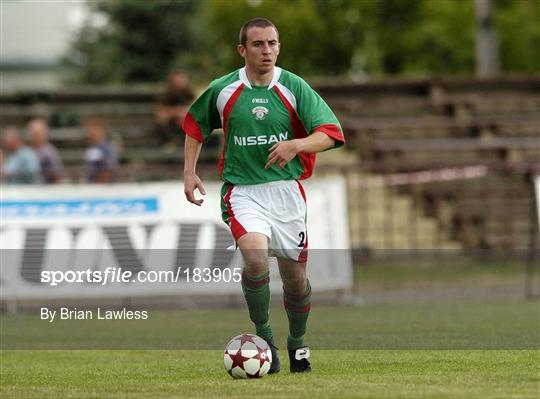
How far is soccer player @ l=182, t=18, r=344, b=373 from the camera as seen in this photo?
9.92m

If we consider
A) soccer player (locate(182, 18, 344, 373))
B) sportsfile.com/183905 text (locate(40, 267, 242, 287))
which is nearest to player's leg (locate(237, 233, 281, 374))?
soccer player (locate(182, 18, 344, 373))

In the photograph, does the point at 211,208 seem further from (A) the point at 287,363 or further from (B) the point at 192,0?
(B) the point at 192,0

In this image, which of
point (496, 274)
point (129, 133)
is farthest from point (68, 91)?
point (496, 274)

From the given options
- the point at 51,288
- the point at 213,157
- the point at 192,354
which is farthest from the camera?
the point at 213,157

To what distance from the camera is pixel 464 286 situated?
21.2m

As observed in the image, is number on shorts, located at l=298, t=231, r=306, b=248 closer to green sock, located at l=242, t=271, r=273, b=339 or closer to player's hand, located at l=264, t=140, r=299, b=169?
green sock, located at l=242, t=271, r=273, b=339

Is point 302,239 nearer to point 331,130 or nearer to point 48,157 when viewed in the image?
point 331,130

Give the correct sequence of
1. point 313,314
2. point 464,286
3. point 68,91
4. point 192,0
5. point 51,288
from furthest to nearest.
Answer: point 192,0, point 68,91, point 464,286, point 51,288, point 313,314

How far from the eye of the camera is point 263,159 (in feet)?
33.0

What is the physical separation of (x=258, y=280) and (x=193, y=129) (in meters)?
1.13

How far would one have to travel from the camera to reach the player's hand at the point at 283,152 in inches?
380

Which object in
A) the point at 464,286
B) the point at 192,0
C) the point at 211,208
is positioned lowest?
Result: the point at 464,286

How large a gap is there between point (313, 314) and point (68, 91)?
14.6 m

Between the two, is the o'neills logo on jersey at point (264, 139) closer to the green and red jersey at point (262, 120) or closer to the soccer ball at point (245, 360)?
the green and red jersey at point (262, 120)
